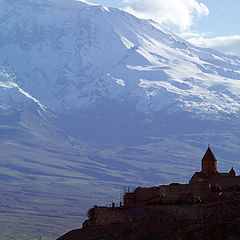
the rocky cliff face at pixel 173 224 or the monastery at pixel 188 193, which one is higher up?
the monastery at pixel 188 193

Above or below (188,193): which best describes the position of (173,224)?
below

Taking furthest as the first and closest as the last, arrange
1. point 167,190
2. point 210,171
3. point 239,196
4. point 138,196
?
point 210,171 < point 138,196 < point 167,190 < point 239,196

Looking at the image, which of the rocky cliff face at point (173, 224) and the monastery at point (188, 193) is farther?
the monastery at point (188, 193)

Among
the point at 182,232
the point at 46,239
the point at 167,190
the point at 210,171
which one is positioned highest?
the point at 46,239

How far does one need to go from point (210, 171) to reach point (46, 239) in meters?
127

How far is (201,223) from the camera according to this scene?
122 feet

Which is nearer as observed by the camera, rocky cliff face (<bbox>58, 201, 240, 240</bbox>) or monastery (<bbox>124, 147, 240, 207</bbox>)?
rocky cliff face (<bbox>58, 201, 240, 240</bbox>)

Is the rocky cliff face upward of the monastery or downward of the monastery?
downward

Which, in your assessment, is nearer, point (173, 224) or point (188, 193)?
point (173, 224)

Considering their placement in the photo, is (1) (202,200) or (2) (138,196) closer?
(1) (202,200)

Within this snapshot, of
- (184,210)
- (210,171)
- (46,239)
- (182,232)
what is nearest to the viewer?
(182,232)

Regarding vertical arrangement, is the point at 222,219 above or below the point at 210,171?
below

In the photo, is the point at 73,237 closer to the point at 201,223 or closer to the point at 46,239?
the point at 201,223

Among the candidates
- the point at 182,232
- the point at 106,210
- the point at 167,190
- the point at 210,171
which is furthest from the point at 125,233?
the point at 210,171
